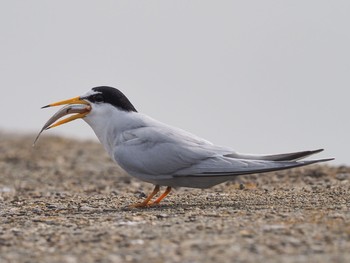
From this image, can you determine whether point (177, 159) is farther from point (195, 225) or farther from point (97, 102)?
point (195, 225)

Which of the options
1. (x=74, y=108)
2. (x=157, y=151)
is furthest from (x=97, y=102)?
Result: (x=157, y=151)

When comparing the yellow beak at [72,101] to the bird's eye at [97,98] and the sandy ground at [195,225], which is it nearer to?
the bird's eye at [97,98]

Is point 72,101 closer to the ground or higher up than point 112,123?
higher up

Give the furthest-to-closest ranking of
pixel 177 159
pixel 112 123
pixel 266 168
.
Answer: pixel 112 123 → pixel 177 159 → pixel 266 168

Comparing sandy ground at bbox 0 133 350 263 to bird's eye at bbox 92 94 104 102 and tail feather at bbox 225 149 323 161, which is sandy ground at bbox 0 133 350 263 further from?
bird's eye at bbox 92 94 104 102

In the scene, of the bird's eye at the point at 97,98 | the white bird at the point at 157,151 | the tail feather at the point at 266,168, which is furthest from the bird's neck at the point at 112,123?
the tail feather at the point at 266,168

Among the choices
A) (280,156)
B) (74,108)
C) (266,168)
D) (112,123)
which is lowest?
(266,168)

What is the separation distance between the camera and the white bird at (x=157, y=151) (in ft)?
23.6

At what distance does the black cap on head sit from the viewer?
781 cm

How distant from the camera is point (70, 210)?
7672 millimetres

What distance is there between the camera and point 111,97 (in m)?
7.82

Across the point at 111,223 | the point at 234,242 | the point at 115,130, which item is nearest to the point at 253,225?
the point at 234,242

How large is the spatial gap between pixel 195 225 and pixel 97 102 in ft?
7.50

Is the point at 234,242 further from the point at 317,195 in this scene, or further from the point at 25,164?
the point at 25,164
